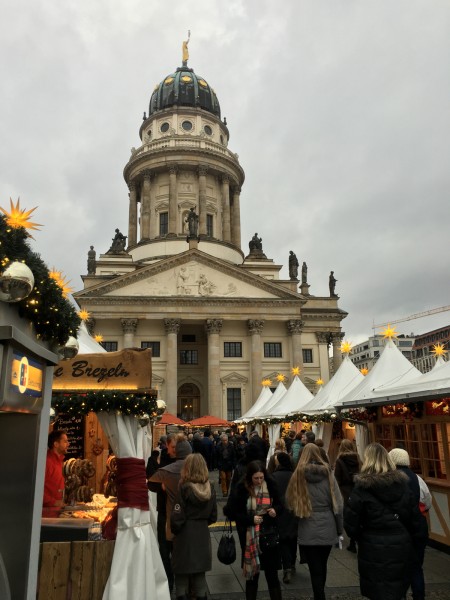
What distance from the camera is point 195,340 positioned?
45.2 m

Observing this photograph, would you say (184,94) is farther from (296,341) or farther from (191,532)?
(191,532)

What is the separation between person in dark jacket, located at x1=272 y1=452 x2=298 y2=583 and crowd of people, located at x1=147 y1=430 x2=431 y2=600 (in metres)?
0.02

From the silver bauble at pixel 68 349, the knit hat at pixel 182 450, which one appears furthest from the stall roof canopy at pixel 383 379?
the silver bauble at pixel 68 349

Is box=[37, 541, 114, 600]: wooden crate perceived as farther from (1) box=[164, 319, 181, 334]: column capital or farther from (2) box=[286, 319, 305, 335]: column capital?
(2) box=[286, 319, 305, 335]: column capital

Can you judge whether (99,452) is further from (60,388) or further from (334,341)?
(334,341)

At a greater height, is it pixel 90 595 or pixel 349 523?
pixel 349 523

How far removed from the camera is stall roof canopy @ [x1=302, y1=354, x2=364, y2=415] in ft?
55.2

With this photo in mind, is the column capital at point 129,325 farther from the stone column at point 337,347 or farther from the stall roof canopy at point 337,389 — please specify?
the stall roof canopy at point 337,389

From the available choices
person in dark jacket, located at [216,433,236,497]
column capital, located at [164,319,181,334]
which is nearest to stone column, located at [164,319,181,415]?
column capital, located at [164,319,181,334]

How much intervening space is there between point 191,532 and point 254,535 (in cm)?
79

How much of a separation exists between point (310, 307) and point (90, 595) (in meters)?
43.0

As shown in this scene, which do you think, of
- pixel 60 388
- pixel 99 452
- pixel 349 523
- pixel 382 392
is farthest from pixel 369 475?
pixel 99 452

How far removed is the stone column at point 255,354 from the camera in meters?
41.1

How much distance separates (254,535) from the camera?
19.4 ft
